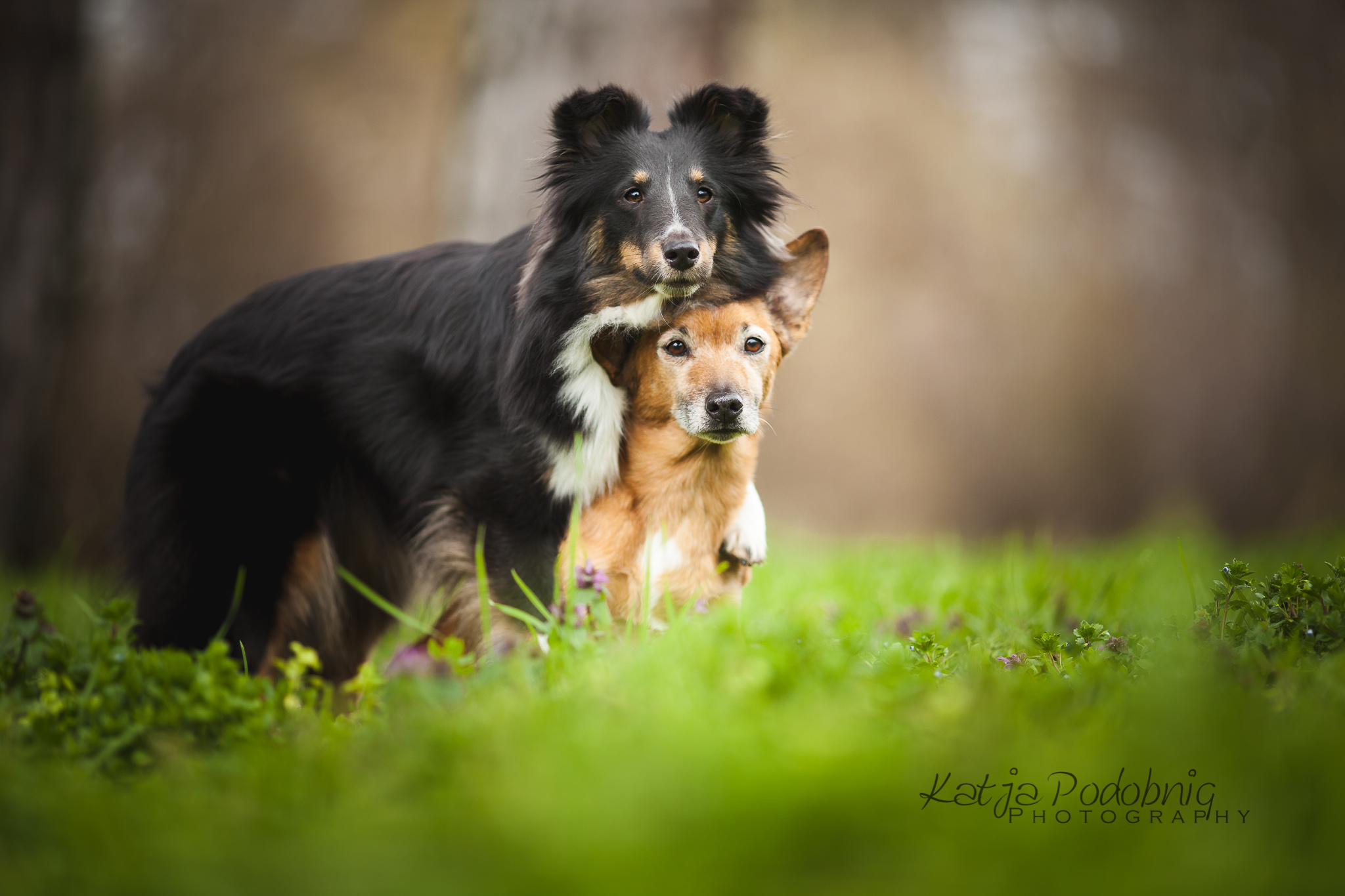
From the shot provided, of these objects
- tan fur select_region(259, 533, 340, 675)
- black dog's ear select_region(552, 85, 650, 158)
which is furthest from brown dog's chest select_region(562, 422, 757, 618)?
tan fur select_region(259, 533, 340, 675)

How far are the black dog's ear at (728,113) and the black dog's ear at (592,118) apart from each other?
127 millimetres

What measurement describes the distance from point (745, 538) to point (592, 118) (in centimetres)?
138

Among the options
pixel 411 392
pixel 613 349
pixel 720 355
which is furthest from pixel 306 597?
pixel 720 355

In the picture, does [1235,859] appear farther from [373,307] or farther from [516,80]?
[516,80]

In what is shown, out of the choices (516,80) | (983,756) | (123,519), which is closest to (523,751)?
(983,756)

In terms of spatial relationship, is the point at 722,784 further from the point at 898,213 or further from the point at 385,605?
the point at 898,213

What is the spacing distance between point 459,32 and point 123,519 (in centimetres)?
594

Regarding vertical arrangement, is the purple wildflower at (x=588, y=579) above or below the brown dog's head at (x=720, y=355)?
below

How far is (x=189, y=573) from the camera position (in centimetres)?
279

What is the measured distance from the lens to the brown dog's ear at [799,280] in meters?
2.81

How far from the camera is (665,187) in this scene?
2.58 metres

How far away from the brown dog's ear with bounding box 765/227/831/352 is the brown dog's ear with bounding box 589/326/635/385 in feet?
1.59
